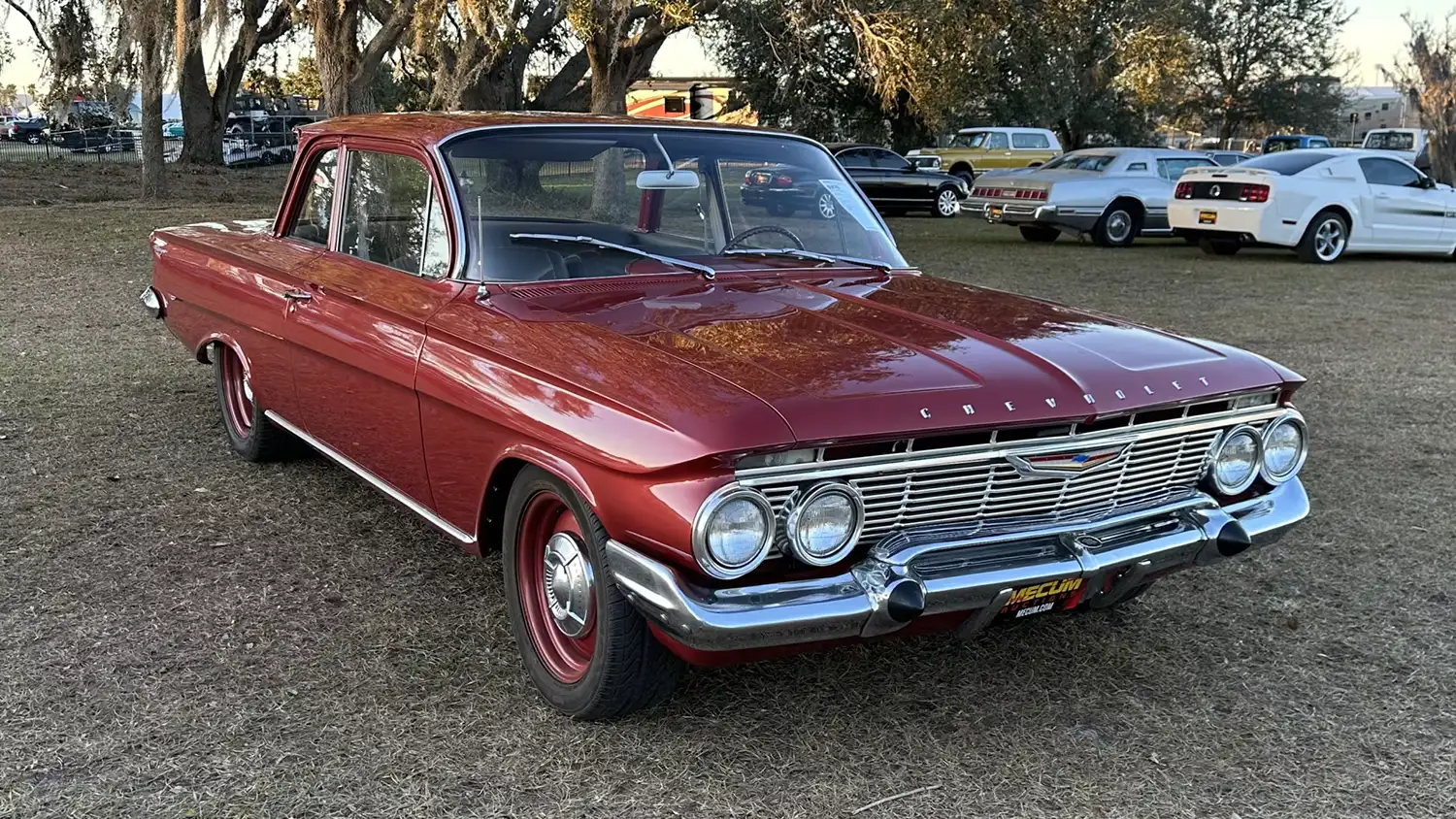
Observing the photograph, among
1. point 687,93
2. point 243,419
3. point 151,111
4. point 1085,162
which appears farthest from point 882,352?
point 687,93

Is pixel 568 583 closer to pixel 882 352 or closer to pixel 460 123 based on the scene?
pixel 882 352

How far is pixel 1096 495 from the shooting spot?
3.13 meters

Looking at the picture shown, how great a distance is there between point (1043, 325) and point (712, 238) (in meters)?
1.17

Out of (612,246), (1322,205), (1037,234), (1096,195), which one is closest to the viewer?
(612,246)

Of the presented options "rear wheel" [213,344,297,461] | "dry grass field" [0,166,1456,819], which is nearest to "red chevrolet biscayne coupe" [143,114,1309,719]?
"dry grass field" [0,166,1456,819]

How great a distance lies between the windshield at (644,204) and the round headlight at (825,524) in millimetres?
1349

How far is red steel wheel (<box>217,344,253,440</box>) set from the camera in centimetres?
534

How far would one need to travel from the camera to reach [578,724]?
10.3 ft

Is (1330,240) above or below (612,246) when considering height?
below

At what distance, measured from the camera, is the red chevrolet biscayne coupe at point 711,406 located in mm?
2691

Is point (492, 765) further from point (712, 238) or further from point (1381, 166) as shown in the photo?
point (1381, 166)

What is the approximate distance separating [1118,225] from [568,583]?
1573cm

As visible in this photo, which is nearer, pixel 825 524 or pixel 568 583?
pixel 825 524

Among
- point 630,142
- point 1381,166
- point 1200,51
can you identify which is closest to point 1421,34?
point 1381,166
